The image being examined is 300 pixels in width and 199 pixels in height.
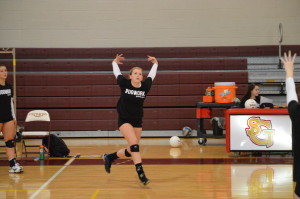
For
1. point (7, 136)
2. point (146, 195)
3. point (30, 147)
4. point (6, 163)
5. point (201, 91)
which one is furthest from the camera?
point (201, 91)

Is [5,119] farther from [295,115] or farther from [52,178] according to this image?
[295,115]

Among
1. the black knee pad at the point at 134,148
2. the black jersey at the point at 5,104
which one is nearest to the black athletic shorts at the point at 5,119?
the black jersey at the point at 5,104

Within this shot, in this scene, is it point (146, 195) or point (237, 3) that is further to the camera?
point (237, 3)

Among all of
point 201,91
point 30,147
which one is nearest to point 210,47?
point 201,91

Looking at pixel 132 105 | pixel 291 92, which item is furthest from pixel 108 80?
pixel 291 92

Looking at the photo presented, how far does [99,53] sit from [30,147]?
12.8ft

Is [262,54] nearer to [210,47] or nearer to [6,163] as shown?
[210,47]

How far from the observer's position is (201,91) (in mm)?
13414

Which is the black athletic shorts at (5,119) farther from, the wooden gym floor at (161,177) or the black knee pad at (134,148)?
the black knee pad at (134,148)

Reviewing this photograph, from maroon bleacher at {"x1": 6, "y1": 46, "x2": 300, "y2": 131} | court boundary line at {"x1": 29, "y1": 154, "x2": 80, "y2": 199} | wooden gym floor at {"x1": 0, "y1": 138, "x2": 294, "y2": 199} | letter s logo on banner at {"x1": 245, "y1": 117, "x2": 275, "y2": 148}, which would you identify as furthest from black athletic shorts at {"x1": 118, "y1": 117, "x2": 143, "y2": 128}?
maroon bleacher at {"x1": 6, "y1": 46, "x2": 300, "y2": 131}

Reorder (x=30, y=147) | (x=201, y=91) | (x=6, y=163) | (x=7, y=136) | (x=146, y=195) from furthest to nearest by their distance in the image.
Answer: (x=201, y=91), (x=30, y=147), (x=6, y=163), (x=7, y=136), (x=146, y=195)

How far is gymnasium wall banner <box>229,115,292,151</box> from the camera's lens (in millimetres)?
8664

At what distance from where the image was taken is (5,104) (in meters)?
7.19

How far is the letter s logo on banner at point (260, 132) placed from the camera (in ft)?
28.5
